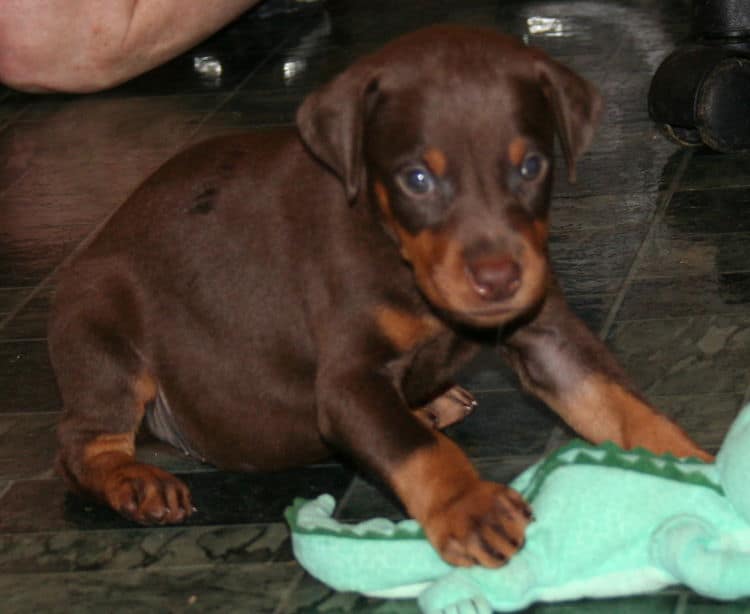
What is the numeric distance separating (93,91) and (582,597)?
542 cm

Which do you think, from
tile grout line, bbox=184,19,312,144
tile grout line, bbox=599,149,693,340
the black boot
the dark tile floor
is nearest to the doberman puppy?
the dark tile floor

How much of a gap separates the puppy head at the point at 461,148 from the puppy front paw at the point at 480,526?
36 centimetres

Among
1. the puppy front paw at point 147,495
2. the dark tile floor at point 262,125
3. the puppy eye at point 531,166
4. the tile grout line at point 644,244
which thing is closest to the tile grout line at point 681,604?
the dark tile floor at point 262,125

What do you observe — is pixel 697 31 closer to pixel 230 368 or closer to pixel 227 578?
pixel 230 368

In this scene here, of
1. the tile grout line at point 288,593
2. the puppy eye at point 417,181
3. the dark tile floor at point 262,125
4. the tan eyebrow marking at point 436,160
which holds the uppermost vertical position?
the tan eyebrow marking at point 436,160

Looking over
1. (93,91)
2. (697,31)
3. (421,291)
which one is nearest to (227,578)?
(421,291)

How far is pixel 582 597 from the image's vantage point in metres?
3.11

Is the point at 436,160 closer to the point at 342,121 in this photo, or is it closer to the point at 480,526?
the point at 342,121

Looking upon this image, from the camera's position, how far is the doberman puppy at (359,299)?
3.23m

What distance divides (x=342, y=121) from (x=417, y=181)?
24cm

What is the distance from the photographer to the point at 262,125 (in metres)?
6.96

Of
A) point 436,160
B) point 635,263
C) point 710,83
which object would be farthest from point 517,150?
point 710,83

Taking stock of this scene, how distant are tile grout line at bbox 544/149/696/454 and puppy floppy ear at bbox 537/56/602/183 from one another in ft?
2.37

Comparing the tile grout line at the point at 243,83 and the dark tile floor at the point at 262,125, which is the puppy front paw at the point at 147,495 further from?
the tile grout line at the point at 243,83
